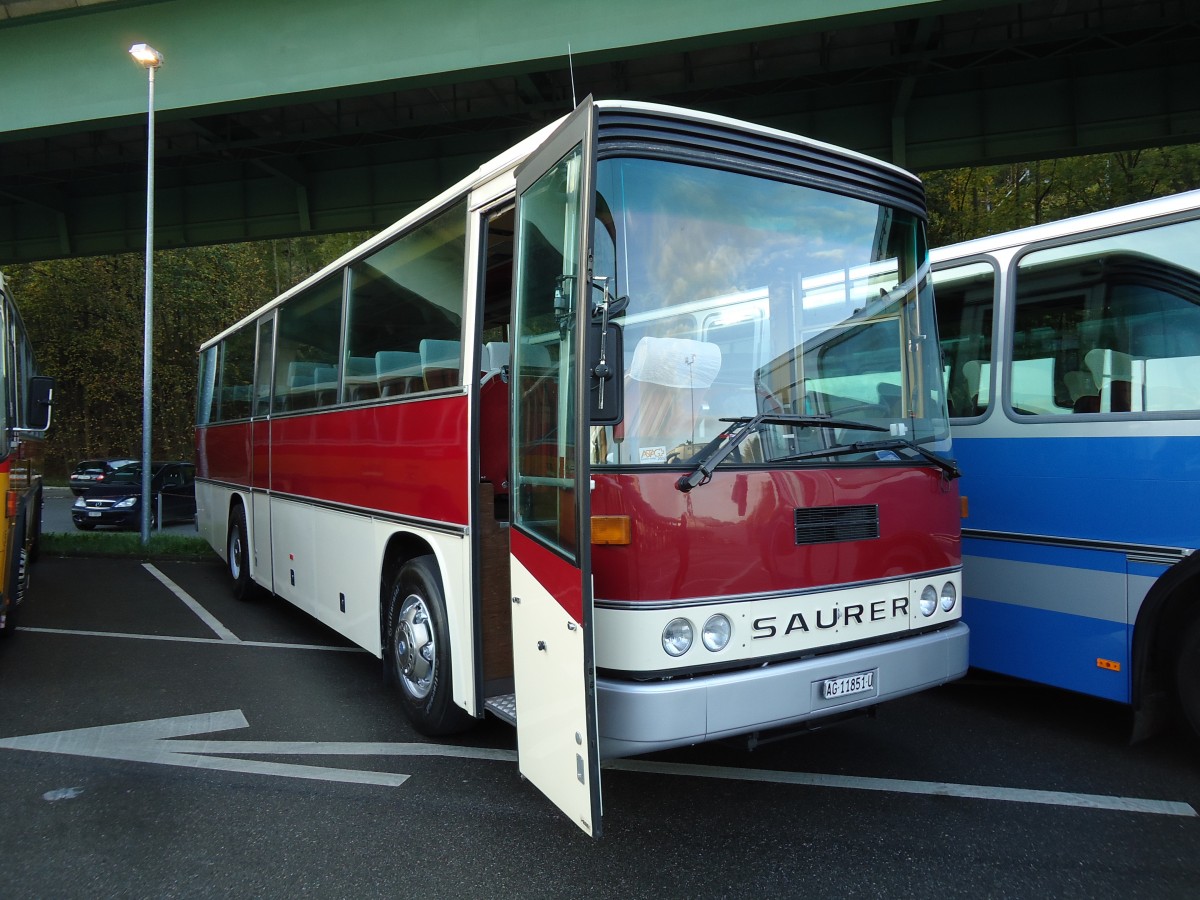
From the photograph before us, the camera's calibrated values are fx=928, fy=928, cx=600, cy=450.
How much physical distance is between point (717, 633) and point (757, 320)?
1310 millimetres

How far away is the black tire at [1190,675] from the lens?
4.40 m

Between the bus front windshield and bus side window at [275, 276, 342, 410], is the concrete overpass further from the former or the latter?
the bus front windshield

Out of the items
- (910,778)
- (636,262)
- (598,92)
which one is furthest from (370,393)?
(598,92)

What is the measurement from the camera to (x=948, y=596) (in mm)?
4395

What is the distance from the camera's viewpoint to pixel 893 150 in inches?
528

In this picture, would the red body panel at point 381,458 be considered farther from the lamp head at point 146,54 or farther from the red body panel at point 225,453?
the lamp head at point 146,54

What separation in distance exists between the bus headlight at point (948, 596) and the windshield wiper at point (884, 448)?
0.51 meters

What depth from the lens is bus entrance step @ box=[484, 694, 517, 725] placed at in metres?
4.13

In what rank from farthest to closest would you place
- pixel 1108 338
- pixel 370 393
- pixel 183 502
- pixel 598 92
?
pixel 183 502 → pixel 598 92 → pixel 370 393 → pixel 1108 338

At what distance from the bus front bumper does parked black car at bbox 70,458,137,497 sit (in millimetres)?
19376

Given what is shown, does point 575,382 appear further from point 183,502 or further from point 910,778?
point 183,502

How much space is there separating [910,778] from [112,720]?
14.9ft

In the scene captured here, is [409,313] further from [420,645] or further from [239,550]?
[239,550]

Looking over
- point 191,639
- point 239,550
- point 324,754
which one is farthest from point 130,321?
point 324,754
